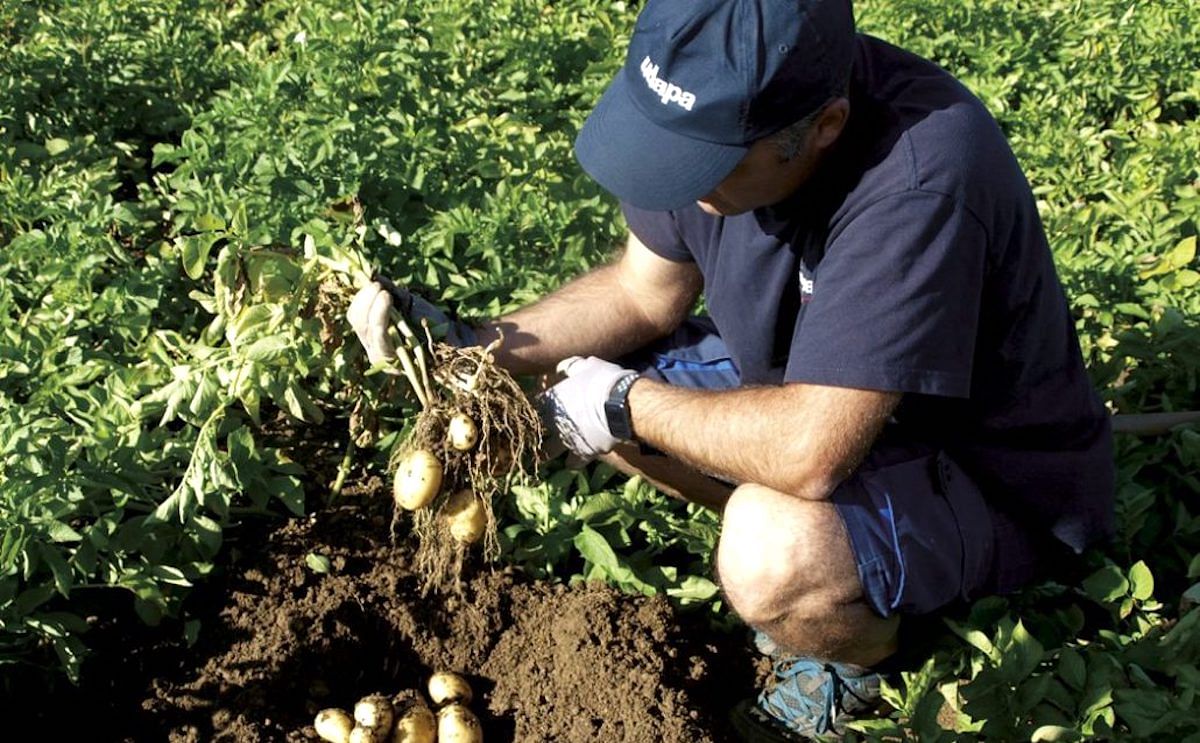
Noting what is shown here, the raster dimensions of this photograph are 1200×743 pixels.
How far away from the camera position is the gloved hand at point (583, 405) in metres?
2.66

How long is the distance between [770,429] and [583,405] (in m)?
0.46

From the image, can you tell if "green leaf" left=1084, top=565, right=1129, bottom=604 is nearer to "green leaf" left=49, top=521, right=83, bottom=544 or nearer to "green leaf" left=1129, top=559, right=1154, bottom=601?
"green leaf" left=1129, top=559, right=1154, bottom=601

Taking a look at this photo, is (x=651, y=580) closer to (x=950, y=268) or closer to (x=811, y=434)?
(x=811, y=434)

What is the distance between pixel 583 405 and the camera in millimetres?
2682

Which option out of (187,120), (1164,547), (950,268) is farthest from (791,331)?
(187,120)

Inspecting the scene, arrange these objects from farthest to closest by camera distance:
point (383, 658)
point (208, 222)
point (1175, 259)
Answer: point (1175, 259), point (383, 658), point (208, 222)

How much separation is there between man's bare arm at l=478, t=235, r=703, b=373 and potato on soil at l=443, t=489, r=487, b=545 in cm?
37

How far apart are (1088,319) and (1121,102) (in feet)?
4.94

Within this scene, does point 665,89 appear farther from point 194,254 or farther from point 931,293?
point 194,254

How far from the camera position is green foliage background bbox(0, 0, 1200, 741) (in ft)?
8.22

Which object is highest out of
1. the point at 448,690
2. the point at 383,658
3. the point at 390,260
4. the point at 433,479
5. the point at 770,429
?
the point at 770,429

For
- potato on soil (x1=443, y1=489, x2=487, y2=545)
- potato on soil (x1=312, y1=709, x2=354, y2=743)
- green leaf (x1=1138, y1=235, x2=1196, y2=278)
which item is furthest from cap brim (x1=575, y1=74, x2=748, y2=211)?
green leaf (x1=1138, y1=235, x2=1196, y2=278)

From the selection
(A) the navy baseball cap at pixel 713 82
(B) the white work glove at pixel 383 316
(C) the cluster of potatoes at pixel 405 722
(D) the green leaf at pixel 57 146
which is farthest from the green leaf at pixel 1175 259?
(D) the green leaf at pixel 57 146

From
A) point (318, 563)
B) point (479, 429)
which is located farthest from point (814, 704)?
point (318, 563)
